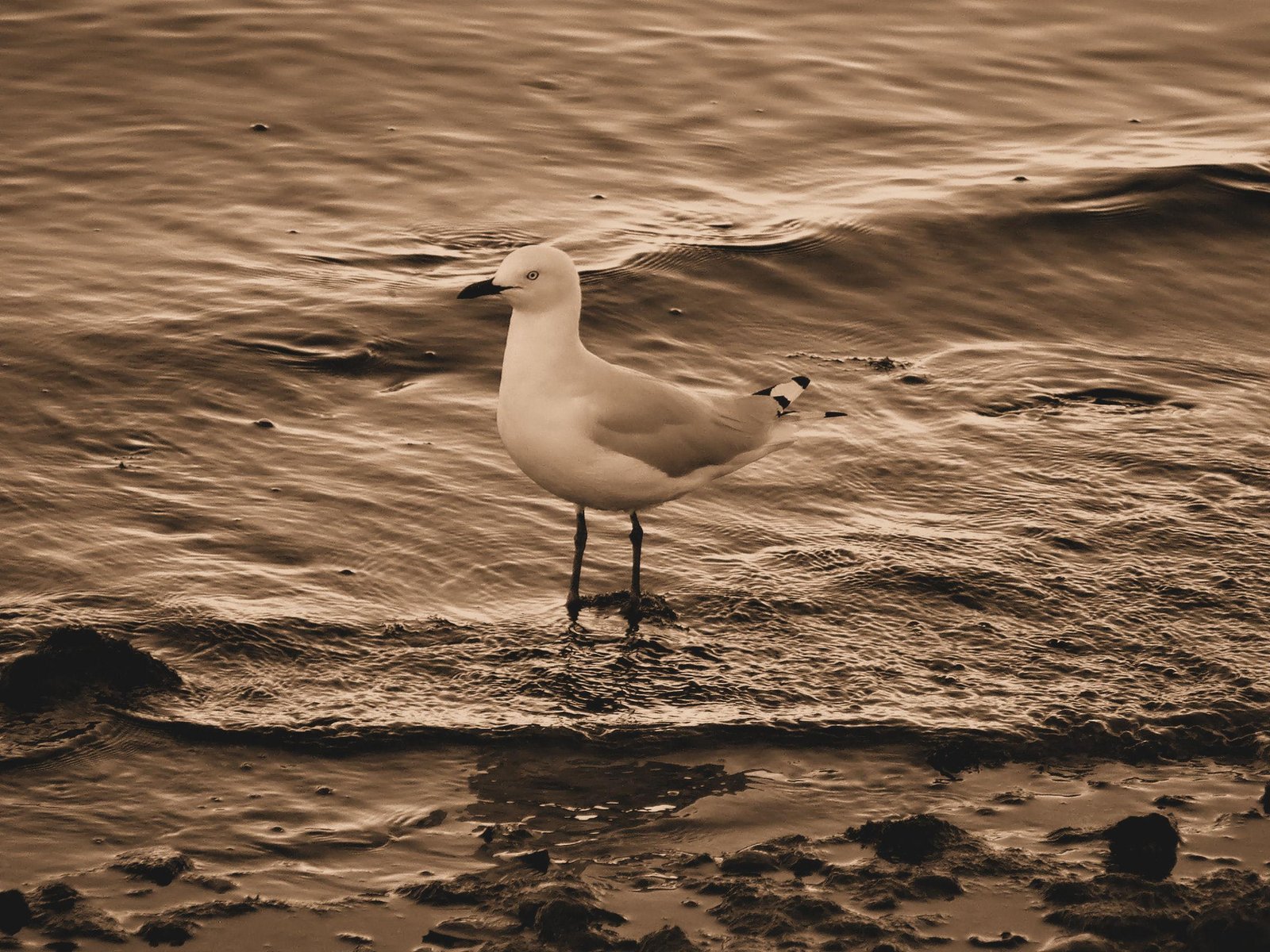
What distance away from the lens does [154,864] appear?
4.85m

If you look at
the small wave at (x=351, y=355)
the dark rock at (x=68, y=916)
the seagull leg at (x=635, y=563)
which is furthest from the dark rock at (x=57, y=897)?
the small wave at (x=351, y=355)

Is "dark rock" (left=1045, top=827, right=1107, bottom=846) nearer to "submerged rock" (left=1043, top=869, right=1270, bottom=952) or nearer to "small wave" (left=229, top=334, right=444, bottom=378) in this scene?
"submerged rock" (left=1043, top=869, right=1270, bottom=952)

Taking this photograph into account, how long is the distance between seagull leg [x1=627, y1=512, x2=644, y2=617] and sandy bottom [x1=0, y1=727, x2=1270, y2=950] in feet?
3.79

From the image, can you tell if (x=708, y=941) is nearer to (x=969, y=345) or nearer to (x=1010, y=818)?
(x=1010, y=818)

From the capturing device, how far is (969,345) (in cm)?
979

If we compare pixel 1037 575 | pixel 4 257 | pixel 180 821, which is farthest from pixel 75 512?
pixel 1037 575

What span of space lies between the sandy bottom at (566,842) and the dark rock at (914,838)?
0.05 meters

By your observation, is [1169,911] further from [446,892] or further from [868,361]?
[868,361]

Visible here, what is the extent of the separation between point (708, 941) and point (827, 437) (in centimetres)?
427

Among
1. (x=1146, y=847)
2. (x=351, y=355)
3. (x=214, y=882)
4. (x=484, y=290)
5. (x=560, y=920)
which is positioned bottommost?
(x=214, y=882)

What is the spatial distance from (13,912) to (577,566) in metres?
2.92

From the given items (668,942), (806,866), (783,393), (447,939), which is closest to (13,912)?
(447,939)

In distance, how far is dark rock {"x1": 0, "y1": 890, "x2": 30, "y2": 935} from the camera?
→ 4492 millimetres

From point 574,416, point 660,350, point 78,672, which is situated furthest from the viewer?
point 660,350
